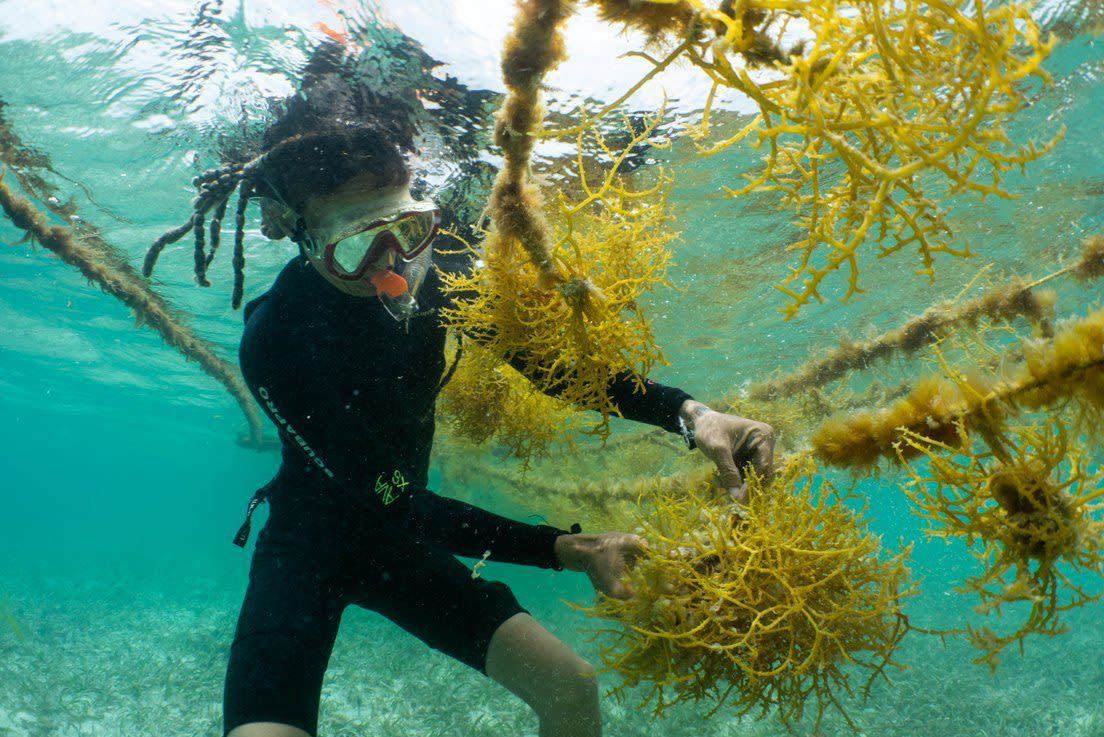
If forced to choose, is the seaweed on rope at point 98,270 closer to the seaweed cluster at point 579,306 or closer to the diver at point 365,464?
the diver at point 365,464

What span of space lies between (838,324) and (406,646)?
49.3 feet

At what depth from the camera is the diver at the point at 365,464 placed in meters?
3.13

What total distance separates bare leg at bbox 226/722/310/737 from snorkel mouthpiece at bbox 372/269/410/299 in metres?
2.57

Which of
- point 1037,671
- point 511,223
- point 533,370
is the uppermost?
point 511,223

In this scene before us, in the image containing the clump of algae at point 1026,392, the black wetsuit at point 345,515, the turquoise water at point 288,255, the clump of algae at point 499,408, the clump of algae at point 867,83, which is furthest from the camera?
the turquoise water at point 288,255

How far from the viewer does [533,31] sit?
A: 1.93m

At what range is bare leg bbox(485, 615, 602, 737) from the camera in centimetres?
336

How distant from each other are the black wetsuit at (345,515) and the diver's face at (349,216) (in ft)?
0.72

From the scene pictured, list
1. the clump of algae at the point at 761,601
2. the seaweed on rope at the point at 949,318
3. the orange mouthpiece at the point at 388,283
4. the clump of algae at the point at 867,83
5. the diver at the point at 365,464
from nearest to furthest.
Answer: the clump of algae at the point at 867,83 → the clump of algae at the point at 761,601 → the diver at the point at 365,464 → the orange mouthpiece at the point at 388,283 → the seaweed on rope at the point at 949,318

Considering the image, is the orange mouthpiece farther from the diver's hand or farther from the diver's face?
the diver's hand

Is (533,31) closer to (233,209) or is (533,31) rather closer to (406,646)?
(233,209)

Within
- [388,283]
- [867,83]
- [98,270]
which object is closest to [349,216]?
[388,283]

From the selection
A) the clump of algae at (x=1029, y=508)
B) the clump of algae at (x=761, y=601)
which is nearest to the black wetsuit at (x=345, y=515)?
the clump of algae at (x=761, y=601)

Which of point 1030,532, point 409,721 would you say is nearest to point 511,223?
point 1030,532
